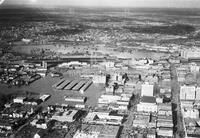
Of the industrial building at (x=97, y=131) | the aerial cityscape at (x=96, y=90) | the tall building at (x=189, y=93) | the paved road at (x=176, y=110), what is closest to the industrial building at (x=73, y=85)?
the aerial cityscape at (x=96, y=90)

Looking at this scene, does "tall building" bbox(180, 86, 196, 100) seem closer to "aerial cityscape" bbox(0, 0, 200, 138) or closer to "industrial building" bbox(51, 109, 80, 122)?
"aerial cityscape" bbox(0, 0, 200, 138)

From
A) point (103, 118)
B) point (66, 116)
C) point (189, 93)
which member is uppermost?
point (189, 93)

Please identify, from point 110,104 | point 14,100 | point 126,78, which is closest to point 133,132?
point 110,104

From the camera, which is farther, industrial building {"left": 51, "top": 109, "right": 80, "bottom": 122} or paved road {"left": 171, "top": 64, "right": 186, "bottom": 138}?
industrial building {"left": 51, "top": 109, "right": 80, "bottom": 122}

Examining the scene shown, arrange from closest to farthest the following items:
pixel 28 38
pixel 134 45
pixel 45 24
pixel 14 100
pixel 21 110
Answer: pixel 21 110 < pixel 14 100 < pixel 134 45 < pixel 28 38 < pixel 45 24

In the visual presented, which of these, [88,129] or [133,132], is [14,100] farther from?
[133,132]

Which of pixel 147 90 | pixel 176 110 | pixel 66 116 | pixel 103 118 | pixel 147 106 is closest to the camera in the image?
pixel 66 116

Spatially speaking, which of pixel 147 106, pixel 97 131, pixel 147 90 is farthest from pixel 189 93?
pixel 97 131

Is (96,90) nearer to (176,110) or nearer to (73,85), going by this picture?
(73,85)

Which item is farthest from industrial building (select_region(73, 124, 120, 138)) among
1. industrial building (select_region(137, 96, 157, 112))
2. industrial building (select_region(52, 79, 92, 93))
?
industrial building (select_region(52, 79, 92, 93))

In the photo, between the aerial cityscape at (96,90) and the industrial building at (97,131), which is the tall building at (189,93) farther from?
the industrial building at (97,131)

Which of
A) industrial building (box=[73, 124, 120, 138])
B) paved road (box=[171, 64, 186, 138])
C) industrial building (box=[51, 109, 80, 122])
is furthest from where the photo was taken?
industrial building (box=[51, 109, 80, 122])
